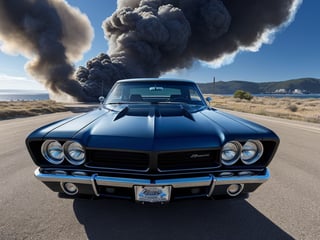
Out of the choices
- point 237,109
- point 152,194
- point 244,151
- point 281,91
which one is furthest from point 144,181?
point 281,91

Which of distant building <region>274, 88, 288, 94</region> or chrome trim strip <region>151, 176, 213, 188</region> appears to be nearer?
chrome trim strip <region>151, 176, 213, 188</region>

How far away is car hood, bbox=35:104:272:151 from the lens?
5.48ft

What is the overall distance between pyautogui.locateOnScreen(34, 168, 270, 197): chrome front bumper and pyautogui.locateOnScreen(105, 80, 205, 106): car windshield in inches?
59.0

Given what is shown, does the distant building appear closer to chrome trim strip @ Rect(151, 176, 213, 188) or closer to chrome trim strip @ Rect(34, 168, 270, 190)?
chrome trim strip @ Rect(34, 168, 270, 190)

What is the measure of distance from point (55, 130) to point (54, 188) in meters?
0.49

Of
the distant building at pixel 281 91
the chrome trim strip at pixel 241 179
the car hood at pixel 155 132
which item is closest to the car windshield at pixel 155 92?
the car hood at pixel 155 132

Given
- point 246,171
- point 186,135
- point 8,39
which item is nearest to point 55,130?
point 186,135

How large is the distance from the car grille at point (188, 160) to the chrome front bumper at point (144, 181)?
100mm

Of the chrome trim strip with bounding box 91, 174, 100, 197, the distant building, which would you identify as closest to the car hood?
the chrome trim strip with bounding box 91, 174, 100, 197

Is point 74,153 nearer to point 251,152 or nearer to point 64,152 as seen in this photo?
point 64,152

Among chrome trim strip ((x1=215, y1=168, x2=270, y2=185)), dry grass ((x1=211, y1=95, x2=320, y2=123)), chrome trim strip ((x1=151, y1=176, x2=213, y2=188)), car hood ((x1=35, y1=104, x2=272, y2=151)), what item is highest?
car hood ((x1=35, y1=104, x2=272, y2=151))

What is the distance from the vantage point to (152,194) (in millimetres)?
1706

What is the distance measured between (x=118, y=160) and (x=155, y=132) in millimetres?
370

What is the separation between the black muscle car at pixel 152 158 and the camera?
168 centimetres
